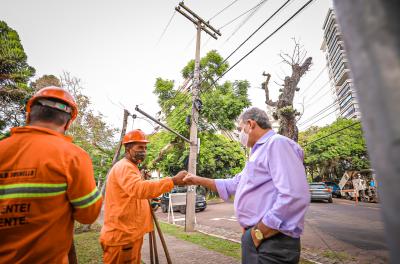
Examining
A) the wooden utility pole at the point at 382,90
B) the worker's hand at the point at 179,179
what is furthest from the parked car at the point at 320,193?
the wooden utility pole at the point at 382,90

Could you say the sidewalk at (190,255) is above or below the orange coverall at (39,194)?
below

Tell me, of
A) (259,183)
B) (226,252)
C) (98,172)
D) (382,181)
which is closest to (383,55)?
(382,181)

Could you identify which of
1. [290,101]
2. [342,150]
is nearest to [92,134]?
[290,101]

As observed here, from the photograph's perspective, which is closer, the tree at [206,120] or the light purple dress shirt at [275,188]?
the light purple dress shirt at [275,188]

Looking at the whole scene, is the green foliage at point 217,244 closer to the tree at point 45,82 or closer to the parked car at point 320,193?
the parked car at point 320,193

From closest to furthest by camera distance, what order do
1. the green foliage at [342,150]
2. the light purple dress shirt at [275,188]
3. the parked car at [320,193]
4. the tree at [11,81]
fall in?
the light purple dress shirt at [275,188] < the tree at [11,81] < the parked car at [320,193] < the green foliage at [342,150]

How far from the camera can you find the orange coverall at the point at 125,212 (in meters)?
2.69

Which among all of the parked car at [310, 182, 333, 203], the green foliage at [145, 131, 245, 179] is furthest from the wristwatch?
the parked car at [310, 182, 333, 203]

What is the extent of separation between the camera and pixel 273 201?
194cm

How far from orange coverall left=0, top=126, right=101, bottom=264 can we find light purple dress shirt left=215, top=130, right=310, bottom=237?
4.23 feet

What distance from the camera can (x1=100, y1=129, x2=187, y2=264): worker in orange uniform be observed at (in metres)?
2.70

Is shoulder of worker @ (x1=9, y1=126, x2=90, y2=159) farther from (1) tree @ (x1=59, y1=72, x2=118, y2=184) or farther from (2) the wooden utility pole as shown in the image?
(1) tree @ (x1=59, y1=72, x2=118, y2=184)

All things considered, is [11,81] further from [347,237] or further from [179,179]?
[347,237]

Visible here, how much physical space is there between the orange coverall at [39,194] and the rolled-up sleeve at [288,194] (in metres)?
1.34
